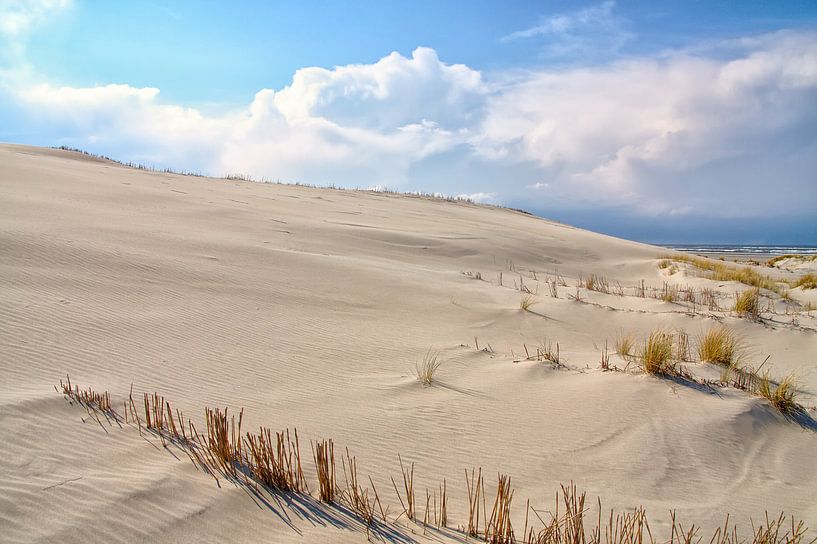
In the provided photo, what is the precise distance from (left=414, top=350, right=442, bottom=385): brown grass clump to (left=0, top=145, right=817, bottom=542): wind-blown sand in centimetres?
11

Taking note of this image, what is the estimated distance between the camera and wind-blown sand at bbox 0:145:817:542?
2656 mm

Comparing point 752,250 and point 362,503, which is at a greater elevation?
point 752,250

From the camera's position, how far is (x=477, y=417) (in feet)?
13.3

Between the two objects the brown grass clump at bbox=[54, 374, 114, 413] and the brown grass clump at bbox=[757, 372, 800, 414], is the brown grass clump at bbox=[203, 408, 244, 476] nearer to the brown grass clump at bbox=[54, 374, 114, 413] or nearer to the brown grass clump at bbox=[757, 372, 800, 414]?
the brown grass clump at bbox=[54, 374, 114, 413]

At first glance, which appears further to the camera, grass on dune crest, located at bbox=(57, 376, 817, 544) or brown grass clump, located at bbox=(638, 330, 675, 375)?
brown grass clump, located at bbox=(638, 330, 675, 375)

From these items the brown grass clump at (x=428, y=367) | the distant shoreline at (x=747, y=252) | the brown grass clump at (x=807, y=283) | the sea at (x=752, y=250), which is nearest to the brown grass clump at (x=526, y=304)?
the brown grass clump at (x=428, y=367)

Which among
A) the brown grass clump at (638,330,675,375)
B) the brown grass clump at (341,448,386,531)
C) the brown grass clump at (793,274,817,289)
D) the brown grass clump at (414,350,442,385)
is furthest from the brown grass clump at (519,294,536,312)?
the brown grass clump at (793,274,817,289)

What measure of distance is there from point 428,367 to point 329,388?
108 centimetres

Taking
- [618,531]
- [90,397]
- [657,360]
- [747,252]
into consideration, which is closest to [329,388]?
[90,397]

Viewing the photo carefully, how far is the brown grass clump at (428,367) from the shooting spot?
15.5ft

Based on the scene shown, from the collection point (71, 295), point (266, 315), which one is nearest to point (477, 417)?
point (266, 315)

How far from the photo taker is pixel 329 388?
14.5ft

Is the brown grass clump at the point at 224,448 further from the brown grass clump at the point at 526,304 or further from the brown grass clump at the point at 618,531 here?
the brown grass clump at the point at 526,304

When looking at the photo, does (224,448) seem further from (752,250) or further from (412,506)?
(752,250)
